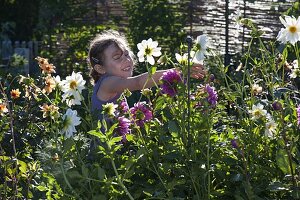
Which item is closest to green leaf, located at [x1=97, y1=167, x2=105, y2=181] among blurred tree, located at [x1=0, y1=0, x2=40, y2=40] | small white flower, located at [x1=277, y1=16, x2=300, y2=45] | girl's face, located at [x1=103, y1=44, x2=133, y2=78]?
small white flower, located at [x1=277, y1=16, x2=300, y2=45]

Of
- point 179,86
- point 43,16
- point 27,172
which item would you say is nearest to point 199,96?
point 179,86

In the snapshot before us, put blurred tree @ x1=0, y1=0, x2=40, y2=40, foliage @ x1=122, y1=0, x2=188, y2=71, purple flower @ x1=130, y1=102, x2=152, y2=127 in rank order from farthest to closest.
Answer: blurred tree @ x1=0, y1=0, x2=40, y2=40, foliage @ x1=122, y1=0, x2=188, y2=71, purple flower @ x1=130, y1=102, x2=152, y2=127

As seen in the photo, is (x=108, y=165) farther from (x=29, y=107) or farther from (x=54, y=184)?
(x=29, y=107)

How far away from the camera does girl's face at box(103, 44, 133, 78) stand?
399 cm

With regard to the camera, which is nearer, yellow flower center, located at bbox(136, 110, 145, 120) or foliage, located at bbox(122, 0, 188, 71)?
yellow flower center, located at bbox(136, 110, 145, 120)

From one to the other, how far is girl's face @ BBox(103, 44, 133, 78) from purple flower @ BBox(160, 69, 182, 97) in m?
1.41

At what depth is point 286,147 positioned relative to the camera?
2.31 m

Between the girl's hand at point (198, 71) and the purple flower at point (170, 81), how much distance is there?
17cm

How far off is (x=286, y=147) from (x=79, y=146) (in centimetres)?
67

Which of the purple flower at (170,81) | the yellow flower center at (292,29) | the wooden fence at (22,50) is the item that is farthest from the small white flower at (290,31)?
the wooden fence at (22,50)

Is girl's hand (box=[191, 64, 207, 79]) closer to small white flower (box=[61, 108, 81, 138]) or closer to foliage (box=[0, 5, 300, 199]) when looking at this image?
foliage (box=[0, 5, 300, 199])

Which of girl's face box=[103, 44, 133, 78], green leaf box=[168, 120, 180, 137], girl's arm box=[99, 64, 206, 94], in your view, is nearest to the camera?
green leaf box=[168, 120, 180, 137]

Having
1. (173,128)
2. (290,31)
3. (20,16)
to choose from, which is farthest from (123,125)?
(20,16)

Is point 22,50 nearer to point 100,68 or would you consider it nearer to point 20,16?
point 20,16
